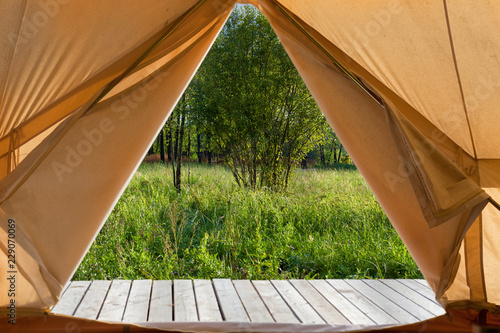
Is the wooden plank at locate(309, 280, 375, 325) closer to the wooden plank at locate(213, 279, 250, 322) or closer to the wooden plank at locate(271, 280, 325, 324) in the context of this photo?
the wooden plank at locate(271, 280, 325, 324)

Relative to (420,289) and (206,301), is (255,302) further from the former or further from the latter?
(420,289)

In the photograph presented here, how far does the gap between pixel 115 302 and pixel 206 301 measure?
1.75ft

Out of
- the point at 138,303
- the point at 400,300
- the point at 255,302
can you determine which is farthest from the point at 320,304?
the point at 138,303

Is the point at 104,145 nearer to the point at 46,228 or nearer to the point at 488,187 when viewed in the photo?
the point at 46,228

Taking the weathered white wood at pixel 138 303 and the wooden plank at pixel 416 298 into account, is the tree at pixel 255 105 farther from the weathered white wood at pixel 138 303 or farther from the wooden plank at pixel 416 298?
the weathered white wood at pixel 138 303

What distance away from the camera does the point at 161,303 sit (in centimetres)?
287

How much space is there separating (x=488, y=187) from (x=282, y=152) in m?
4.27

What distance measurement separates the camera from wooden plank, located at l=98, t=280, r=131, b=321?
2.60 m

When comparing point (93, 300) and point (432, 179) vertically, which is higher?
point (432, 179)

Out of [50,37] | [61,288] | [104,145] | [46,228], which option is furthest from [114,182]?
[50,37]

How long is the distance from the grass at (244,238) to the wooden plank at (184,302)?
0.41 m

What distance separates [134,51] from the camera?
2232mm

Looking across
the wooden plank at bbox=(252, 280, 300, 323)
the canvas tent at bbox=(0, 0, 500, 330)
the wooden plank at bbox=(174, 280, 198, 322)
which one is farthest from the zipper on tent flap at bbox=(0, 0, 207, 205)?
the wooden plank at bbox=(252, 280, 300, 323)

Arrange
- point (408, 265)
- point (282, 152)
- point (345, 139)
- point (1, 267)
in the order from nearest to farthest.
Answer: point (1, 267), point (345, 139), point (408, 265), point (282, 152)
